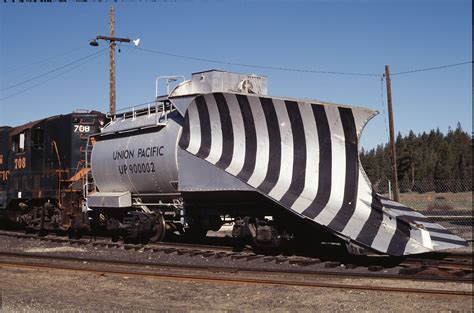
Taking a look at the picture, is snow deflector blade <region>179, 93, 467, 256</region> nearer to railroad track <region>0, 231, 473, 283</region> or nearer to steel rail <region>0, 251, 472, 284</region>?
railroad track <region>0, 231, 473, 283</region>

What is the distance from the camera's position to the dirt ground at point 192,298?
24.8 ft

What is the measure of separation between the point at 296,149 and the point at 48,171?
10.3 m

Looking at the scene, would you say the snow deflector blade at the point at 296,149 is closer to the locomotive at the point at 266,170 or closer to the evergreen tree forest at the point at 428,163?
the locomotive at the point at 266,170

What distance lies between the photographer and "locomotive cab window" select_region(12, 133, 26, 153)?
21.6 metres

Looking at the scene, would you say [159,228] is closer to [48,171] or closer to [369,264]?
[48,171]

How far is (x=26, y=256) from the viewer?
46.5 feet

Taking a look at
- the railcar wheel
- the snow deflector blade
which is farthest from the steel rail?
the railcar wheel

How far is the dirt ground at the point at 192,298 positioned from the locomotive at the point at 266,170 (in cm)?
317

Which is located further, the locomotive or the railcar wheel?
the railcar wheel

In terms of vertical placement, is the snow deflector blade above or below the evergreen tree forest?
below

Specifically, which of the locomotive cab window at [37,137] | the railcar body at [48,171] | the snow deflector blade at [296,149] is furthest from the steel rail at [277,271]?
the locomotive cab window at [37,137]

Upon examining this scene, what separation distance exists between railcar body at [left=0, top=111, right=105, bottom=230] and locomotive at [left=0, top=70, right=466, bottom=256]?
14.0 feet

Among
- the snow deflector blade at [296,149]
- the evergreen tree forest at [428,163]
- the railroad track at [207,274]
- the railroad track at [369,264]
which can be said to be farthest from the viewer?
the evergreen tree forest at [428,163]

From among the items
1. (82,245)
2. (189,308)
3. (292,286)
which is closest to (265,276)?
(292,286)
